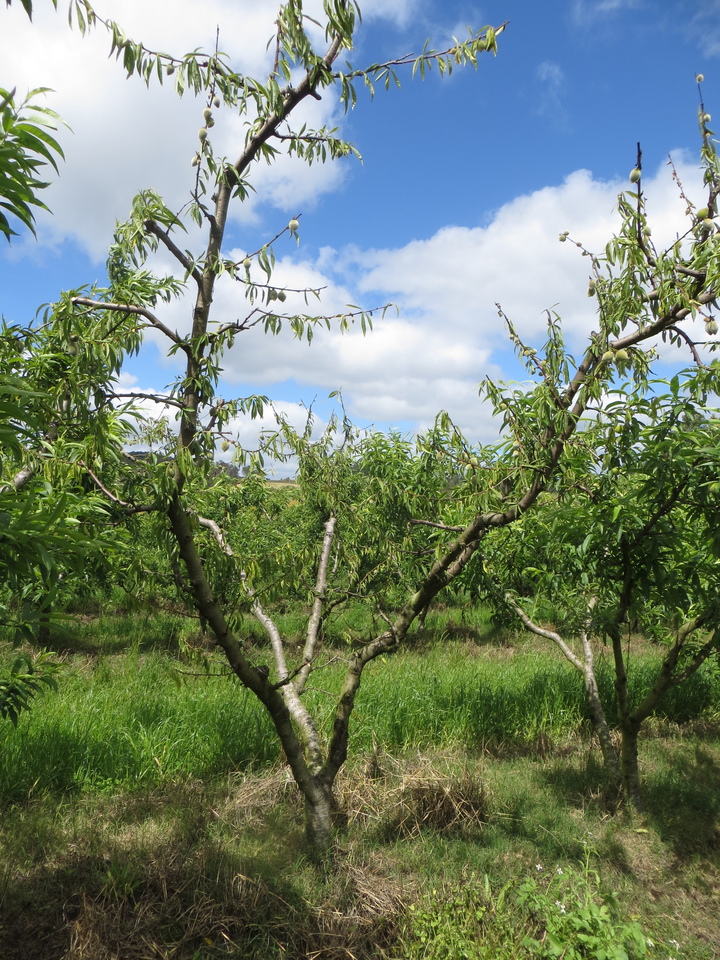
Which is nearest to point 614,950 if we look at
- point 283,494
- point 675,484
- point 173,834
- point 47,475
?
point 675,484

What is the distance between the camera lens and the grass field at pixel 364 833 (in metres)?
3.19

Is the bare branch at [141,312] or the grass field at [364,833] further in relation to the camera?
the grass field at [364,833]

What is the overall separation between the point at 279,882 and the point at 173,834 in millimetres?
868

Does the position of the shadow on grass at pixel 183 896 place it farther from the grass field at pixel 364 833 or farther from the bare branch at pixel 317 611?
the bare branch at pixel 317 611

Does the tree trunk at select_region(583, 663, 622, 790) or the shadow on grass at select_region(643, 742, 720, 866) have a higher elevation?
the tree trunk at select_region(583, 663, 622, 790)

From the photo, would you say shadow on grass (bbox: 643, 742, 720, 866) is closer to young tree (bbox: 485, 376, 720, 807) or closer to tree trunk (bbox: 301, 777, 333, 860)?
young tree (bbox: 485, 376, 720, 807)

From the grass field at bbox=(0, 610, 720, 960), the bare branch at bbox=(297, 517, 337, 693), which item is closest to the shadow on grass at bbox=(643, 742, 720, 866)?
the grass field at bbox=(0, 610, 720, 960)

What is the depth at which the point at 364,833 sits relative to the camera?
13.5 ft

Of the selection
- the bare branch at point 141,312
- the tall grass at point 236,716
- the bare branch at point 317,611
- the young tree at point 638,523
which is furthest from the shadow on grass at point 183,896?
the bare branch at point 141,312

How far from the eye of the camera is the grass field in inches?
126

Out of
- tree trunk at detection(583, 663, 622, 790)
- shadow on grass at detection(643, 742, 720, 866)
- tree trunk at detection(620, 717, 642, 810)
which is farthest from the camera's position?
tree trunk at detection(583, 663, 622, 790)

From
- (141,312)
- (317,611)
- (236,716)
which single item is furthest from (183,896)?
(141,312)

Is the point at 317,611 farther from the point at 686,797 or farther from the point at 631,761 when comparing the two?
the point at 686,797

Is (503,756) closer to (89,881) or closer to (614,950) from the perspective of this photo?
(614,950)
